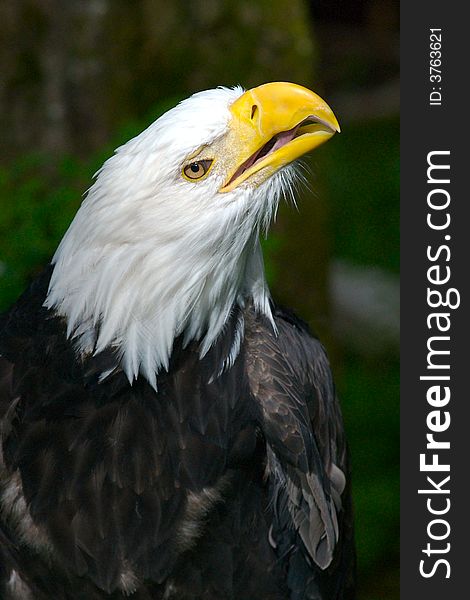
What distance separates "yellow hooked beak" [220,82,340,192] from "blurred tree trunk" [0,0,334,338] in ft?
8.23

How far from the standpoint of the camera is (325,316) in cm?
639

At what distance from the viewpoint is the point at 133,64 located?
19.8ft

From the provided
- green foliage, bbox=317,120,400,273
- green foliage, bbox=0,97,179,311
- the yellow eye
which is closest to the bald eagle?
the yellow eye

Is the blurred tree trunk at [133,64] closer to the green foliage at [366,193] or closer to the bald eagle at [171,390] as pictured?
the bald eagle at [171,390]

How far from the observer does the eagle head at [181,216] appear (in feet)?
10.6

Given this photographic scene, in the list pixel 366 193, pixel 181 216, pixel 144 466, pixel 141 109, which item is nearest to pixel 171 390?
pixel 144 466

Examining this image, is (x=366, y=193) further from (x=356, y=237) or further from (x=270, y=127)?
(x=270, y=127)

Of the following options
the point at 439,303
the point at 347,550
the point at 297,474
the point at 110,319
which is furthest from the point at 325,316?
the point at 110,319

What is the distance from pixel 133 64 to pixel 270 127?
9.74 feet

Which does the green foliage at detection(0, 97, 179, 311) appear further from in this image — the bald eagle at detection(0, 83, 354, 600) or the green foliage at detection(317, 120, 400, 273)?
the green foliage at detection(317, 120, 400, 273)

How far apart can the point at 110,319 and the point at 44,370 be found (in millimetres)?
351

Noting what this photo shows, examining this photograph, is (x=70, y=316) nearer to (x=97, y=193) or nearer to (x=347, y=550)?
(x=97, y=193)

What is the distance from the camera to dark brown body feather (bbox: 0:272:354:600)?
3564mm

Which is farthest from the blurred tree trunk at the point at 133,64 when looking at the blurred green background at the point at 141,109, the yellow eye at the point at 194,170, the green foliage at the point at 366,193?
the green foliage at the point at 366,193
